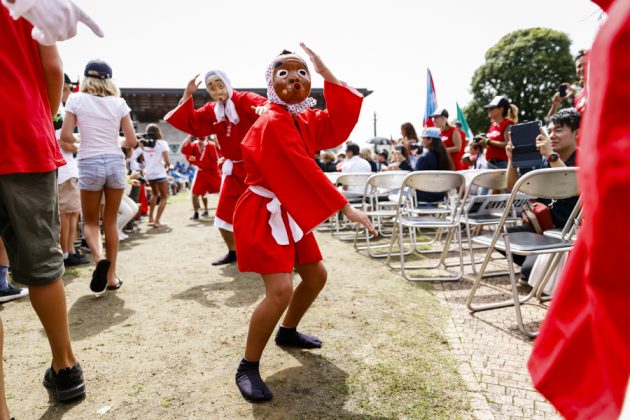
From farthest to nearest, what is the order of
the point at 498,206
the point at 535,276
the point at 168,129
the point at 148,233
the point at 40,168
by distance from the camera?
1. the point at 168,129
2. the point at 148,233
3. the point at 498,206
4. the point at 535,276
5. the point at 40,168

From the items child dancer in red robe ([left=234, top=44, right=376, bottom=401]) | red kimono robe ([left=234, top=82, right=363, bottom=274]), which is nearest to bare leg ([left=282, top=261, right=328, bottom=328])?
child dancer in red robe ([left=234, top=44, right=376, bottom=401])

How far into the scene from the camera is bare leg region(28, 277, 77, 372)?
1.87 meters

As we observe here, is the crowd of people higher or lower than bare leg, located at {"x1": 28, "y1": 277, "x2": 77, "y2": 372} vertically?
higher

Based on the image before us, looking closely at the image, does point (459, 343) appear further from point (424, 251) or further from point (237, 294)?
point (424, 251)

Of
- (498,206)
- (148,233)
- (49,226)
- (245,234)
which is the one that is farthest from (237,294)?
(148,233)

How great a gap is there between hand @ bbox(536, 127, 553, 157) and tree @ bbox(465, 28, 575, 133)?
3110 cm

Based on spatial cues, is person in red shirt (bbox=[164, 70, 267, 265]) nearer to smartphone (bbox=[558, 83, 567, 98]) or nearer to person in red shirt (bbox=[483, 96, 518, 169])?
person in red shirt (bbox=[483, 96, 518, 169])

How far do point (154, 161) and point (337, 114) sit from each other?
6.64m

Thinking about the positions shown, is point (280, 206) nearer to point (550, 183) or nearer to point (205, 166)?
point (550, 183)

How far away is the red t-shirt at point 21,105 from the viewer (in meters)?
1.69

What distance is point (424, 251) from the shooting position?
5.39m

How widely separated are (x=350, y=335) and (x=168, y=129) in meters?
29.7

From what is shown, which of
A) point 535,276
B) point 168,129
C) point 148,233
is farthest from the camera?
point 168,129

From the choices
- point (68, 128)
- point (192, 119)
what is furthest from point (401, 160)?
point (68, 128)
